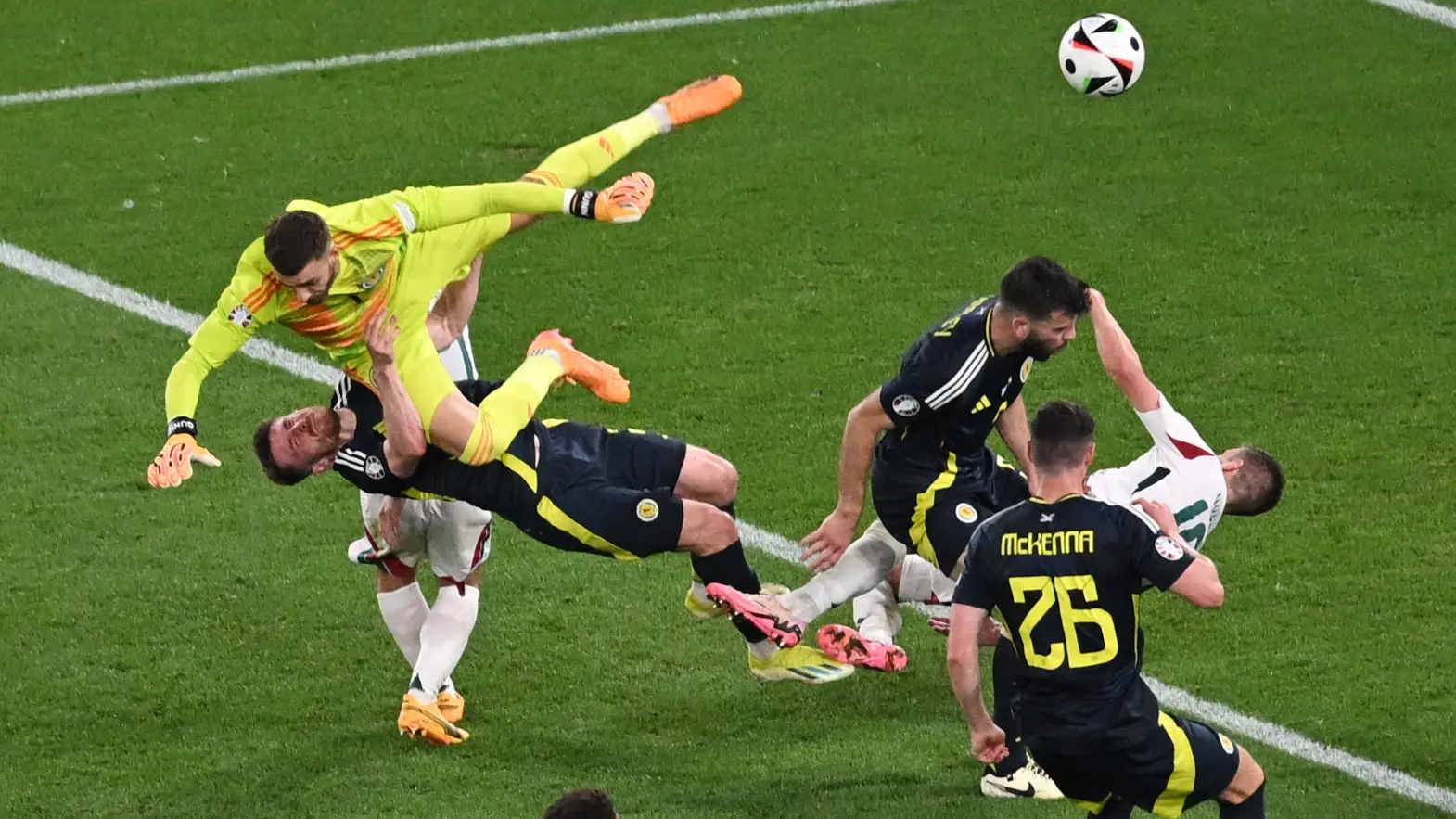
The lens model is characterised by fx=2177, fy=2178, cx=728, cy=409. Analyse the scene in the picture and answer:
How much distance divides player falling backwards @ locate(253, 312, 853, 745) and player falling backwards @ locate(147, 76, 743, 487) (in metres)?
0.14

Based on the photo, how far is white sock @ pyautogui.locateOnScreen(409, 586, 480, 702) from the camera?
313 inches

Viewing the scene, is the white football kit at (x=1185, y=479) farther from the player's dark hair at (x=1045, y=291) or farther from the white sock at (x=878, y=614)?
the white sock at (x=878, y=614)

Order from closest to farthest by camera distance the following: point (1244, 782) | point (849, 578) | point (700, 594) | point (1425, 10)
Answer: point (1244, 782)
point (849, 578)
point (700, 594)
point (1425, 10)

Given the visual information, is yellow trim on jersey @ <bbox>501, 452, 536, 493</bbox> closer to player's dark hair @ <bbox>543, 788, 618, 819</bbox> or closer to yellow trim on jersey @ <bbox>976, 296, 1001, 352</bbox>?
yellow trim on jersey @ <bbox>976, 296, 1001, 352</bbox>

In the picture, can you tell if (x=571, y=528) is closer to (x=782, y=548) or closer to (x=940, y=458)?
(x=940, y=458)

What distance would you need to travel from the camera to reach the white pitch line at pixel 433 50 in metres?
14.2

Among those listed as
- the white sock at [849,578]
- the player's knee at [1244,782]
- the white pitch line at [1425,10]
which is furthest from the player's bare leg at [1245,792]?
the white pitch line at [1425,10]

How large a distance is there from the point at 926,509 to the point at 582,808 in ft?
9.65

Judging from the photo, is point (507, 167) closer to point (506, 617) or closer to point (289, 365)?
point (289, 365)

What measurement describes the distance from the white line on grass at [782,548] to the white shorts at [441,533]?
1.60 meters

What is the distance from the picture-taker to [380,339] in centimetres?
712

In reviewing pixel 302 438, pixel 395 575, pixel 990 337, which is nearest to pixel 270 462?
pixel 302 438

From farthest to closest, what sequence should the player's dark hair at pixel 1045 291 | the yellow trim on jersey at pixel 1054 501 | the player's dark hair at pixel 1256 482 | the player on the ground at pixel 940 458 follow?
1. the player's dark hair at pixel 1256 482
2. the player on the ground at pixel 940 458
3. the player's dark hair at pixel 1045 291
4. the yellow trim on jersey at pixel 1054 501

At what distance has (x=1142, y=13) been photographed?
14297 millimetres
